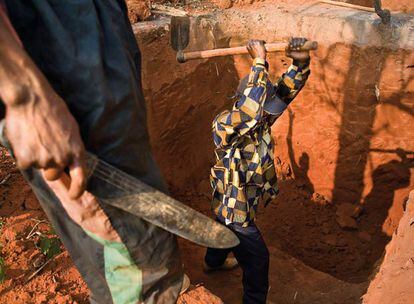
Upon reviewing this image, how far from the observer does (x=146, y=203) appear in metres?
1.31

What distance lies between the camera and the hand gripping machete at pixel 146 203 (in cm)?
124

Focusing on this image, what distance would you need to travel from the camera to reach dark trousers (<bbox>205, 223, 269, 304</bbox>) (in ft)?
8.39

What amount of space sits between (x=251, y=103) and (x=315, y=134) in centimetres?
203

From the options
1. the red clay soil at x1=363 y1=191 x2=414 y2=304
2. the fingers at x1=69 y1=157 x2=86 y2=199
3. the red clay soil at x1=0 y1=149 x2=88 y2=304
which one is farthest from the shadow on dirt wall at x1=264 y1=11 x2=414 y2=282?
the fingers at x1=69 y1=157 x2=86 y2=199

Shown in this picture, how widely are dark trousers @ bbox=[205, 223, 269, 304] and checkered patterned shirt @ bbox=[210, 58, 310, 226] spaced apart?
0.08 m

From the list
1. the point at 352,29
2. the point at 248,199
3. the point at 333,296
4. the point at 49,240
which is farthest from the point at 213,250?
the point at 352,29

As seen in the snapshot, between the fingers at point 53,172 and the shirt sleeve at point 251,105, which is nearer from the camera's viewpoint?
the fingers at point 53,172

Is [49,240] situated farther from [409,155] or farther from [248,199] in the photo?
[409,155]

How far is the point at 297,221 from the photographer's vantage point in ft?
13.2

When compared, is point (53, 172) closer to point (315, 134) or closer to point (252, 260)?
point (252, 260)

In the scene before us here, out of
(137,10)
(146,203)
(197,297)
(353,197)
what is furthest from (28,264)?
(353,197)

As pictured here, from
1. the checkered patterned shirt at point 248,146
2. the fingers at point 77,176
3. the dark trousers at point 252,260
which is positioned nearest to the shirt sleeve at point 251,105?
the checkered patterned shirt at point 248,146

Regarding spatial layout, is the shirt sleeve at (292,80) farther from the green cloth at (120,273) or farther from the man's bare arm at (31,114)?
the man's bare arm at (31,114)

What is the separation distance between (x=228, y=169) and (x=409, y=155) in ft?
6.81
